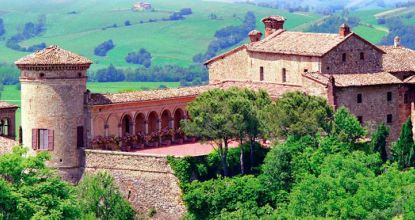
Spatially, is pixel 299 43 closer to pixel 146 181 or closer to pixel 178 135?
pixel 178 135

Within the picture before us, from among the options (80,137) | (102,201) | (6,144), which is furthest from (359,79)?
(6,144)

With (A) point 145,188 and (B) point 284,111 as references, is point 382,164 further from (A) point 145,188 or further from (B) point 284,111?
(A) point 145,188

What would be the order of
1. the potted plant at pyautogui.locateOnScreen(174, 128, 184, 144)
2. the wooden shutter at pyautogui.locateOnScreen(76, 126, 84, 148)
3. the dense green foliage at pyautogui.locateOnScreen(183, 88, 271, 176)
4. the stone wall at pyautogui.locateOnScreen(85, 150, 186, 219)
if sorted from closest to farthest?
the stone wall at pyautogui.locateOnScreen(85, 150, 186, 219)
the dense green foliage at pyautogui.locateOnScreen(183, 88, 271, 176)
the wooden shutter at pyautogui.locateOnScreen(76, 126, 84, 148)
the potted plant at pyautogui.locateOnScreen(174, 128, 184, 144)

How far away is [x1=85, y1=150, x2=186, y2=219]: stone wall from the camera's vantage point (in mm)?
67938

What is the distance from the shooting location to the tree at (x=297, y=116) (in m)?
70.1

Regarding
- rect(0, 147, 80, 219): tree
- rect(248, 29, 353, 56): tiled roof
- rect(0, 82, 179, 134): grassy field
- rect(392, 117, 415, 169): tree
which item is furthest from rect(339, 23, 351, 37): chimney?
rect(0, 82, 179, 134): grassy field

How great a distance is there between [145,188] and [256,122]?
A: 19.5 ft

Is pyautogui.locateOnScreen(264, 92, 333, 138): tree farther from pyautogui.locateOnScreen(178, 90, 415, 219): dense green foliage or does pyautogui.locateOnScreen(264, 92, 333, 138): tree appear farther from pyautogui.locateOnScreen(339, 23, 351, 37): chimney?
pyautogui.locateOnScreen(339, 23, 351, 37): chimney

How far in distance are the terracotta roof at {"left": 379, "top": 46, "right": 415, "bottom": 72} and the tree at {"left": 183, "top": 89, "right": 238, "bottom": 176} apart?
35.6 feet

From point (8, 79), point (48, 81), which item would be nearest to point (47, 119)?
point (48, 81)

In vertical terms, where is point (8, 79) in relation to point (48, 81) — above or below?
below

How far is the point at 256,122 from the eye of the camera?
69.8 metres

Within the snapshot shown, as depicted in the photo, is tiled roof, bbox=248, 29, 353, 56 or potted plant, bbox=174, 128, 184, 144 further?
potted plant, bbox=174, 128, 184, 144

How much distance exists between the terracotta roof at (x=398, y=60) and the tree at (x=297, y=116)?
7888 mm
